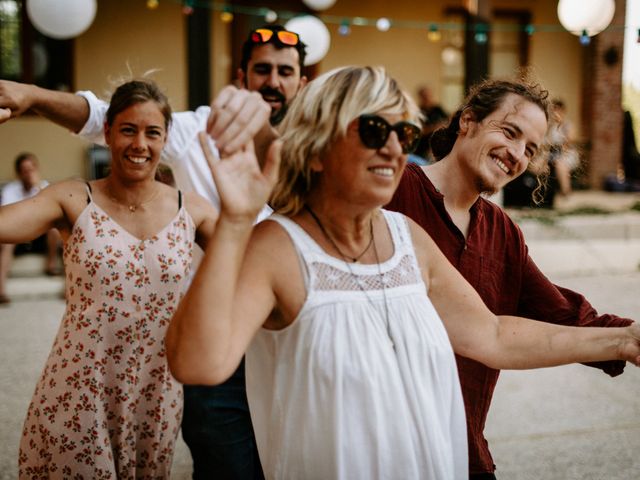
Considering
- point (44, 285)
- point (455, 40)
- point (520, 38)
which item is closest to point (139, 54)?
point (44, 285)

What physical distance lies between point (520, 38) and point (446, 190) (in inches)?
460

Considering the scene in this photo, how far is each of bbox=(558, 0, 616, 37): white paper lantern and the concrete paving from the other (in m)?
2.93

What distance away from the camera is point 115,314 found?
2.58 m

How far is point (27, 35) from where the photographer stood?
32.3 feet

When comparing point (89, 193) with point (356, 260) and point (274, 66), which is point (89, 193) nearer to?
point (274, 66)

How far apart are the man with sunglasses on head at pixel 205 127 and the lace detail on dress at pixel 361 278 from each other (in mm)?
374

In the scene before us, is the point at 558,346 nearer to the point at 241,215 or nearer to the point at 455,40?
the point at 241,215

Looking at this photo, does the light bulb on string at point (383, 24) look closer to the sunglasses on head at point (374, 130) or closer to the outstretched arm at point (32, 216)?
the outstretched arm at point (32, 216)

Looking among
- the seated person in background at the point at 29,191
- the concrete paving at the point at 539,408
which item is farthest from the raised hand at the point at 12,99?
the seated person in background at the point at 29,191

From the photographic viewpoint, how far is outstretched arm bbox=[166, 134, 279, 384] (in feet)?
4.82

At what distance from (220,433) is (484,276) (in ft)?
3.80

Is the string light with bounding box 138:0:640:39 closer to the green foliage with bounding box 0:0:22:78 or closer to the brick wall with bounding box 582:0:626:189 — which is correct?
the brick wall with bounding box 582:0:626:189

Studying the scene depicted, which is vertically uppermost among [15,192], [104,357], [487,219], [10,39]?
[10,39]

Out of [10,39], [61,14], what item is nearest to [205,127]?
[61,14]
